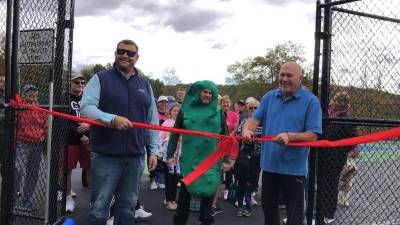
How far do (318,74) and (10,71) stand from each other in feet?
9.60

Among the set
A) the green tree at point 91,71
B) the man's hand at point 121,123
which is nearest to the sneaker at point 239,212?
the man's hand at point 121,123

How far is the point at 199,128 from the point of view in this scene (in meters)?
4.84

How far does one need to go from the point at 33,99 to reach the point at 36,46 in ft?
2.53

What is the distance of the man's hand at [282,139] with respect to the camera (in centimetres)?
368

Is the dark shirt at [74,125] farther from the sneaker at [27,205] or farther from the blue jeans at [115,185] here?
the blue jeans at [115,185]

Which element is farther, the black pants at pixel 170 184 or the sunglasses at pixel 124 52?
the black pants at pixel 170 184

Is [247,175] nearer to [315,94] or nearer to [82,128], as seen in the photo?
[315,94]

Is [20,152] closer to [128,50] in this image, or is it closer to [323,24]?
[128,50]

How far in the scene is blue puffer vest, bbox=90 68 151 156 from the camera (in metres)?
3.81

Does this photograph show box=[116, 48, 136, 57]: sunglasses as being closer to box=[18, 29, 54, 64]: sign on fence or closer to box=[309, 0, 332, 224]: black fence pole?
box=[18, 29, 54, 64]: sign on fence

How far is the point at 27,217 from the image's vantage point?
4.87 meters

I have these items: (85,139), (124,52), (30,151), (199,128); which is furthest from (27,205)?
(124,52)

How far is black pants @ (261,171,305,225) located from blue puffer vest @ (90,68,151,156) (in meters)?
1.23

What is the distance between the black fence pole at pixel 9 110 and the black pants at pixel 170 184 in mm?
2716
